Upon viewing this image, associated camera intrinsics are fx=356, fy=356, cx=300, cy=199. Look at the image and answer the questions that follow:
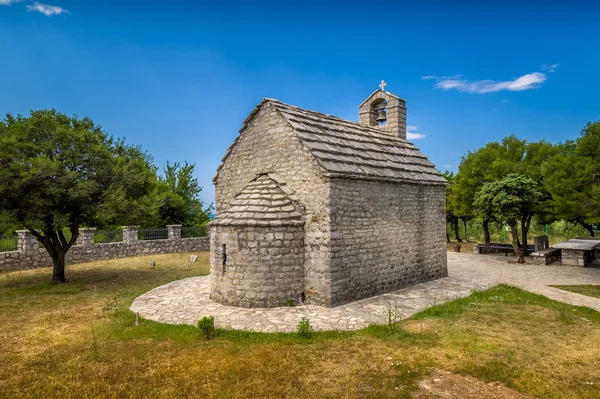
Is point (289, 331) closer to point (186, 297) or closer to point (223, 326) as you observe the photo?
point (223, 326)

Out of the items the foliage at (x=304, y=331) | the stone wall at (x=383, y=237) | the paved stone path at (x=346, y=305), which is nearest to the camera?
the foliage at (x=304, y=331)

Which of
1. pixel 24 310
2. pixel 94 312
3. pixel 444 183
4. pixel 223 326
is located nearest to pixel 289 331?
pixel 223 326

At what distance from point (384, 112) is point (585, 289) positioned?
398 inches

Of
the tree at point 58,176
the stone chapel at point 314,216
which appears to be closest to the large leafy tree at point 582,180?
the stone chapel at point 314,216

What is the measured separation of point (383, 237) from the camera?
38.0 ft

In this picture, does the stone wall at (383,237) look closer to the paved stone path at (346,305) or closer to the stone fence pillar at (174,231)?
the paved stone path at (346,305)

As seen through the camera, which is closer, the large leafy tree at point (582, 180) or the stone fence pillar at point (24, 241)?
the large leafy tree at point (582, 180)

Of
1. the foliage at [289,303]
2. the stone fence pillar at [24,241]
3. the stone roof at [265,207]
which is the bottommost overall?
the foliage at [289,303]

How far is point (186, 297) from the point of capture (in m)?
10.9

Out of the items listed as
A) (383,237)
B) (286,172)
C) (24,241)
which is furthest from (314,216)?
(24,241)

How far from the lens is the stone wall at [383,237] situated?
10148 millimetres

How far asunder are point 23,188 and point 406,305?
1276 centimetres

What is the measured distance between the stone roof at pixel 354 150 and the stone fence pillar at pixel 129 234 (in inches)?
415

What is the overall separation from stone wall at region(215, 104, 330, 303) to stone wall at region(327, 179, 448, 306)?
34cm
